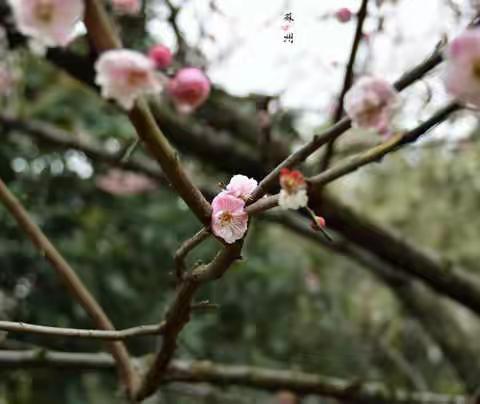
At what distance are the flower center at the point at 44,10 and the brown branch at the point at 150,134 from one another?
38mm

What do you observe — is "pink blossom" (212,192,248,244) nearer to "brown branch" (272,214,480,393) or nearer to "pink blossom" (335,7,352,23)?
"pink blossom" (335,7,352,23)

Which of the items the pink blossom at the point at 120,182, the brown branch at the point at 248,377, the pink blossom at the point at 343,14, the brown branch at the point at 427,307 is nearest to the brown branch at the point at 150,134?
the pink blossom at the point at 343,14

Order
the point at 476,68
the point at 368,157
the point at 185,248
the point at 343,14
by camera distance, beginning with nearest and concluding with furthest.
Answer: the point at 476,68 → the point at 368,157 → the point at 185,248 → the point at 343,14

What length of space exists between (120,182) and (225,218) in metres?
1.57

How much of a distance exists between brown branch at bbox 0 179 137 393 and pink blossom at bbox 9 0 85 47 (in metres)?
0.46

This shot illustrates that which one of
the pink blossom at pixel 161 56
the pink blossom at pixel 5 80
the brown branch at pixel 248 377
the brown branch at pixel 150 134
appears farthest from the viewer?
the pink blossom at pixel 5 80

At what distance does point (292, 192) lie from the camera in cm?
59

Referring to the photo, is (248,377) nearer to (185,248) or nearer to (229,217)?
A: (185,248)

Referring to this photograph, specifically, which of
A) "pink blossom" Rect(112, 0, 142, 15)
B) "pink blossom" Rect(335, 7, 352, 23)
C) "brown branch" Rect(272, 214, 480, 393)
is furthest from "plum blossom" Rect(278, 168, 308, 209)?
"brown branch" Rect(272, 214, 480, 393)

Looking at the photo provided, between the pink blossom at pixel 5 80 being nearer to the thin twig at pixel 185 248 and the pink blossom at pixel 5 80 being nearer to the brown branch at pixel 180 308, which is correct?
the brown branch at pixel 180 308

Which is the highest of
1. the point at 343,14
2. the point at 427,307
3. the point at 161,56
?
the point at 427,307

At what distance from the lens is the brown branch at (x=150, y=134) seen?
0.51 meters

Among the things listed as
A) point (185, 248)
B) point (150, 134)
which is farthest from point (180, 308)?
point (150, 134)

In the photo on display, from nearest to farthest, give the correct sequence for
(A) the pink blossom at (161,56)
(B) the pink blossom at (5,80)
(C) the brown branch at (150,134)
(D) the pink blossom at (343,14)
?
(C) the brown branch at (150,134) < (A) the pink blossom at (161,56) < (D) the pink blossom at (343,14) < (B) the pink blossom at (5,80)
